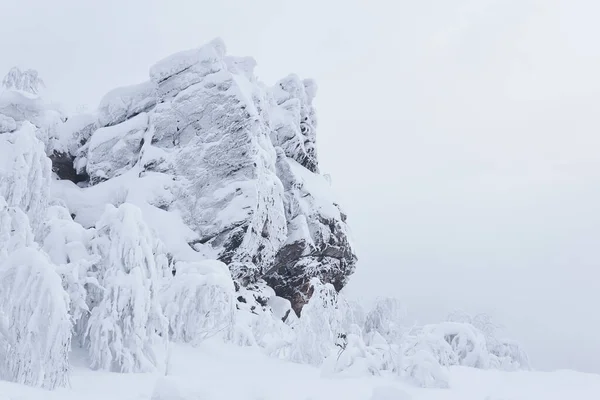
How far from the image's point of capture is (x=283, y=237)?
30.3 meters

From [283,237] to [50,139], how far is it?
54.7 ft

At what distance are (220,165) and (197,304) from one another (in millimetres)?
15449

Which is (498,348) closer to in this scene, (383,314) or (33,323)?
(383,314)

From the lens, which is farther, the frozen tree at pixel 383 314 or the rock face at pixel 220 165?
the frozen tree at pixel 383 314

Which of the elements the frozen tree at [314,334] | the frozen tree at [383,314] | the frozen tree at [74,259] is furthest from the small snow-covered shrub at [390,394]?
the frozen tree at [383,314]

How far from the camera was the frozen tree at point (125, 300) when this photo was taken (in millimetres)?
10047

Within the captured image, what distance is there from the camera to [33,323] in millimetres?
8039

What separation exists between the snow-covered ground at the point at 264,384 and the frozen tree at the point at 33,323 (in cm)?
58

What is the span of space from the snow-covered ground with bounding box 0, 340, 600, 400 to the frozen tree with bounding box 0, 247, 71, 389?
1.91 ft

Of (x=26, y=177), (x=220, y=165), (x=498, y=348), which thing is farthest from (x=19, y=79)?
(x=498, y=348)

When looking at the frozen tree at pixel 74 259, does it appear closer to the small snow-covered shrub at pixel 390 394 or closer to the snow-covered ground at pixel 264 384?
the snow-covered ground at pixel 264 384

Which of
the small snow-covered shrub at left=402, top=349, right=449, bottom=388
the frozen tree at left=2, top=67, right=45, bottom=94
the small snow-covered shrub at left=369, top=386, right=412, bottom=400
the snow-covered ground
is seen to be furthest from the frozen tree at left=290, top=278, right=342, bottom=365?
the frozen tree at left=2, top=67, right=45, bottom=94

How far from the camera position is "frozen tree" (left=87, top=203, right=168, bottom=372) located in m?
10.0

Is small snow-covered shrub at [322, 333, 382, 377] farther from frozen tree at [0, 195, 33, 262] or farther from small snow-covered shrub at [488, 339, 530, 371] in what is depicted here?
small snow-covered shrub at [488, 339, 530, 371]
